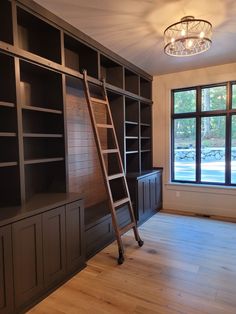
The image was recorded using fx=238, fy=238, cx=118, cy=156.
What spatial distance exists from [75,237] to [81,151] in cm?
131

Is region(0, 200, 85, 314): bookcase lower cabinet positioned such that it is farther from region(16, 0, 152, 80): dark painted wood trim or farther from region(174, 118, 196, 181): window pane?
region(174, 118, 196, 181): window pane

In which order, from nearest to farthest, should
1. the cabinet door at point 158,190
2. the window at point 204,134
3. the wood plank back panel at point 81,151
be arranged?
the wood plank back panel at point 81,151
the window at point 204,134
the cabinet door at point 158,190

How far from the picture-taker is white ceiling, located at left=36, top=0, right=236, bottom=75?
2264 millimetres

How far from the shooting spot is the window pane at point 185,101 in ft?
15.0

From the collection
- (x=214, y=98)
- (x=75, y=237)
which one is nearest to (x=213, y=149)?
(x=214, y=98)

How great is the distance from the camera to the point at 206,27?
2.55 m

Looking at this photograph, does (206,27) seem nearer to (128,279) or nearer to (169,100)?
(169,100)

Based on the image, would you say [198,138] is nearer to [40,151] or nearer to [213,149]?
[213,149]

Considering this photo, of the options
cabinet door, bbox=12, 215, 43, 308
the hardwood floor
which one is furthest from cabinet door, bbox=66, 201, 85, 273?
cabinet door, bbox=12, 215, 43, 308

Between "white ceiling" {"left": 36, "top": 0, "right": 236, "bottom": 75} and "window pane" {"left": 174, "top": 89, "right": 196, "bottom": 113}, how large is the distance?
3.62 ft

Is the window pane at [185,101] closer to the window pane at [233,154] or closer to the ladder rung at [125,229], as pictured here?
the window pane at [233,154]

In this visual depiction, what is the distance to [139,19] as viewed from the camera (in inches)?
99.9

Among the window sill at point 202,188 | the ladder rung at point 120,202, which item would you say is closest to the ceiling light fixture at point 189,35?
the ladder rung at point 120,202

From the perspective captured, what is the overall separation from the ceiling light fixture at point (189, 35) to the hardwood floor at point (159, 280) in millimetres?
2427
